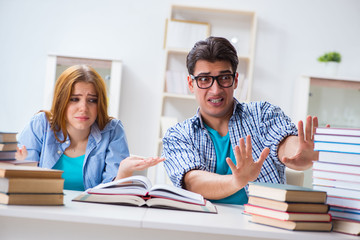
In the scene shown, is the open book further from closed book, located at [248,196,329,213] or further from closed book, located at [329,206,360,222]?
closed book, located at [329,206,360,222]

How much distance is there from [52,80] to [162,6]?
1317 mm

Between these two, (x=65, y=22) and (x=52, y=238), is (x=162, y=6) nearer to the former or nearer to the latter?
→ (x=65, y=22)

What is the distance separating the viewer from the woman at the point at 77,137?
2.06 m

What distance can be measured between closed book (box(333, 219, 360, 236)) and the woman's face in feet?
→ 4.28

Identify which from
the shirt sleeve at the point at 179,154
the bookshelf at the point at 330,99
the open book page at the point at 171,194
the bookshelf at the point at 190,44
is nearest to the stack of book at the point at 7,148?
the open book page at the point at 171,194

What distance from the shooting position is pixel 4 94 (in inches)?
163

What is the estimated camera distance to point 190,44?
392cm

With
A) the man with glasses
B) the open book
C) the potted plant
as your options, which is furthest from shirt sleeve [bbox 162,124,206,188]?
→ the potted plant

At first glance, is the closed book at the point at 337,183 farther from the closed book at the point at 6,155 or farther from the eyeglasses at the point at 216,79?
the closed book at the point at 6,155

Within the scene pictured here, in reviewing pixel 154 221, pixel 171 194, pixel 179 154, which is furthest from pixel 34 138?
pixel 154 221

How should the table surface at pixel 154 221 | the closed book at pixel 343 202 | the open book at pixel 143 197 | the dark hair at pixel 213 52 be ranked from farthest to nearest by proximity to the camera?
the dark hair at pixel 213 52 < the open book at pixel 143 197 < the closed book at pixel 343 202 < the table surface at pixel 154 221

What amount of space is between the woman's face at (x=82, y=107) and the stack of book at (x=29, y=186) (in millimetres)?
850

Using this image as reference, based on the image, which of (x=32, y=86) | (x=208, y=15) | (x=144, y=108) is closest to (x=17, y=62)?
(x=32, y=86)

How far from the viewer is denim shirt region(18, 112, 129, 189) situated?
206cm
